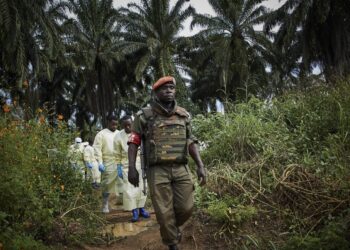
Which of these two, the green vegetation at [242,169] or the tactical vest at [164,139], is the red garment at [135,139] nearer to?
the tactical vest at [164,139]

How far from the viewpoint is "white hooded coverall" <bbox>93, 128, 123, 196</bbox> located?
718cm

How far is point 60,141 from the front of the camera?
6312mm

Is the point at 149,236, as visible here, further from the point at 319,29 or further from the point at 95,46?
the point at 95,46

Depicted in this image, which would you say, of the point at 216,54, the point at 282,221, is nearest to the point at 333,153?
the point at 282,221

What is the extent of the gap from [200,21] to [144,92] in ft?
29.0

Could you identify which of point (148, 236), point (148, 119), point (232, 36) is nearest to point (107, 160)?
point (148, 236)

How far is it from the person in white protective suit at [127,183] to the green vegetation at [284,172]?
132cm

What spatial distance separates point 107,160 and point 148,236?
Answer: 2180 millimetres

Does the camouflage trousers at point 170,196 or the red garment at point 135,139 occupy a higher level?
the red garment at point 135,139

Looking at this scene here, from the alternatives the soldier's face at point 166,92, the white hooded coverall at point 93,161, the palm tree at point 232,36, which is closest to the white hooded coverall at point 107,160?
the white hooded coverall at point 93,161

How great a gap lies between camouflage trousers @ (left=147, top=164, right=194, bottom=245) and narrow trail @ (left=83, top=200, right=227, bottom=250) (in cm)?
84

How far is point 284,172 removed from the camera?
16.5 ft

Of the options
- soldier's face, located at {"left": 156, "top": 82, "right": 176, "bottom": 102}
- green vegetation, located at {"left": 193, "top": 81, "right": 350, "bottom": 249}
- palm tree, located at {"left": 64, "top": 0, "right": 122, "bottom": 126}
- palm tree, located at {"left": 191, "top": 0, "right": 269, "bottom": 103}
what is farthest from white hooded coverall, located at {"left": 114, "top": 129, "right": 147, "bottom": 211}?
palm tree, located at {"left": 191, "top": 0, "right": 269, "bottom": 103}

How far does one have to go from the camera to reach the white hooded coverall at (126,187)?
6.61 m
